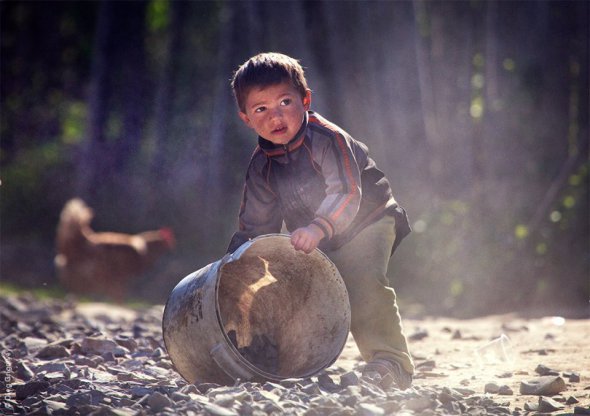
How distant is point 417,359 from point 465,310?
10.8 feet

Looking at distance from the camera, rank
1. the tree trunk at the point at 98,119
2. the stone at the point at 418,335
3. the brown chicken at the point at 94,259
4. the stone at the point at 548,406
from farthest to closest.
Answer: the tree trunk at the point at 98,119, the brown chicken at the point at 94,259, the stone at the point at 418,335, the stone at the point at 548,406

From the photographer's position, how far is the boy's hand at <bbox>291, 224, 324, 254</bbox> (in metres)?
3.51

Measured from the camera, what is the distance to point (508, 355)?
4809 mm

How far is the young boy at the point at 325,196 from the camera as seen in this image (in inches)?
147

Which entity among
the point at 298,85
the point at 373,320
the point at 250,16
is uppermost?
the point at 250,16

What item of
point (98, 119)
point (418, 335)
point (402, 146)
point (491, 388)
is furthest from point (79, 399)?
point (98, 119)

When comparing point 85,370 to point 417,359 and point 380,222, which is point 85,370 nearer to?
point 380,222

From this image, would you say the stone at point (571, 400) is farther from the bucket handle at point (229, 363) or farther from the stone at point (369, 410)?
the bucket handle at point (229, 363)

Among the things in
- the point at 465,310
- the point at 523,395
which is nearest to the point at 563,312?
the point at 465,310

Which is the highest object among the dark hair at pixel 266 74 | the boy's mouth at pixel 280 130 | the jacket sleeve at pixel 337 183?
the dark hair at pixel 266 74

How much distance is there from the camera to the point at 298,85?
379 centimetres

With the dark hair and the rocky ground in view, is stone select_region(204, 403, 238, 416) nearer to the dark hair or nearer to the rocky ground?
the rocky ground

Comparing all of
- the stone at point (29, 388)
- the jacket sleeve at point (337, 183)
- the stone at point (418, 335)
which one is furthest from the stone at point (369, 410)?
the stone at point (418, 335)

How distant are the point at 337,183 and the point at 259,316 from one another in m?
0.89
